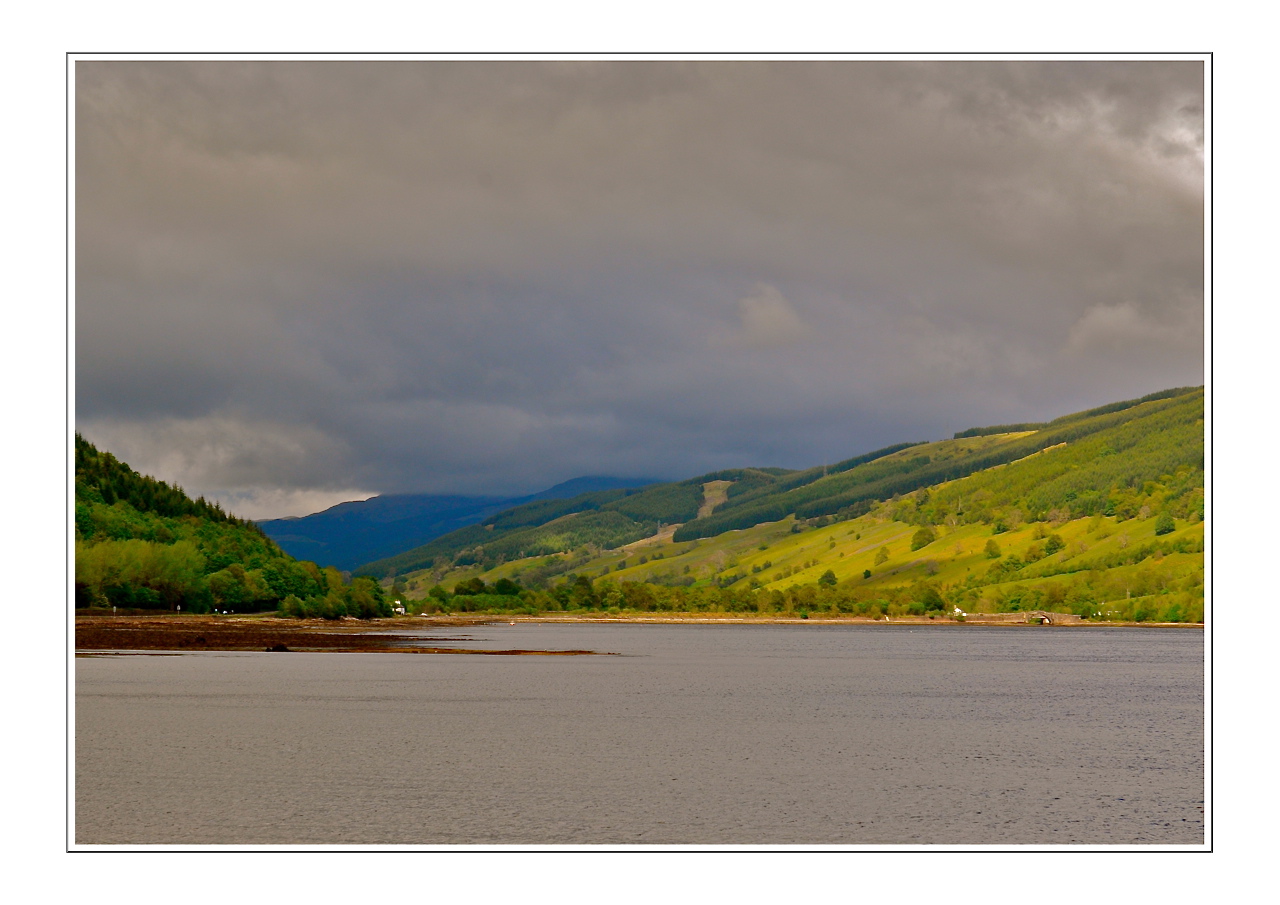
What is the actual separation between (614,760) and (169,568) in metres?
135

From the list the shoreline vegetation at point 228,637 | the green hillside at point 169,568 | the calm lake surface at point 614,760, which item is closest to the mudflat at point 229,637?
the shoreline vegetation at point 228,637

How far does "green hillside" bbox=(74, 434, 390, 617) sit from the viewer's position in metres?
148

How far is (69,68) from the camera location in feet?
78.7

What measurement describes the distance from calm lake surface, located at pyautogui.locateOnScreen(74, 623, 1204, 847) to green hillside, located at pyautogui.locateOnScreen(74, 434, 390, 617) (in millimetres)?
74891

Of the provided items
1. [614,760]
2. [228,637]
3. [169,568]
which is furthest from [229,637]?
[614,760]

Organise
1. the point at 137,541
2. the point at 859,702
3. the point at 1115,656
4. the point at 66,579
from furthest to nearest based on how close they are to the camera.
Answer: the point at 137,541, the point at 1115,656, the point at 859,702, the point at 66,579

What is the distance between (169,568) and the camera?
15738 cm

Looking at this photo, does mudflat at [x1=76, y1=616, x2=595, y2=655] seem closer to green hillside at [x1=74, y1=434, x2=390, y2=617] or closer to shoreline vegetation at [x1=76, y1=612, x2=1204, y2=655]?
shoreline vegetation at [x1=76, y1=612, x2=1204, y2=655]

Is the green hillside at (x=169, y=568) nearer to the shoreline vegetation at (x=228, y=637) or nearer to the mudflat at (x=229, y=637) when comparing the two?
the shoreline vegetation at (x=228, y=637)

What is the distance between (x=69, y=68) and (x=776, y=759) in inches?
1233

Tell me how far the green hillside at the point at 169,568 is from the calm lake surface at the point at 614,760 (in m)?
74.9

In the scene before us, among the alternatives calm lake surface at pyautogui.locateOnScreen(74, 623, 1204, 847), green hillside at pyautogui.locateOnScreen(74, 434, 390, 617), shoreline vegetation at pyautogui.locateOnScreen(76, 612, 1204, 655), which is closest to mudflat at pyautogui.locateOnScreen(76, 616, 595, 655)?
shoreline vegetation at pyautogui.locateOnScreen(76, 612, 1204, 655)
